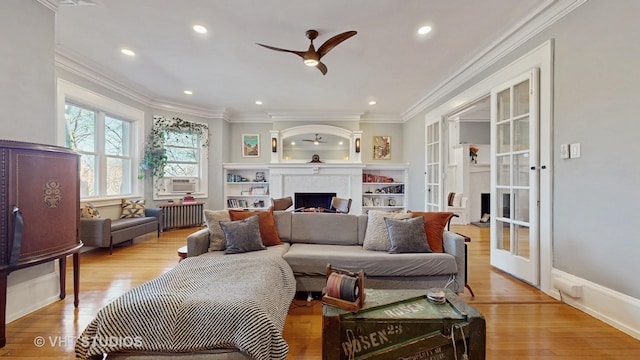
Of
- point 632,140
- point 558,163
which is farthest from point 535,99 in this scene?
point 632,140

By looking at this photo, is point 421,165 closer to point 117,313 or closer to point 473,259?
point 473,259

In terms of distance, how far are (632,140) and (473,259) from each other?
2333 millimetres

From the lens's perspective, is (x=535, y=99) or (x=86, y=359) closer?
(x=86, y=359)

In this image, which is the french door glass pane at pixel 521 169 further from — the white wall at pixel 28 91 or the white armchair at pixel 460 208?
the white wall at pixel 28 91

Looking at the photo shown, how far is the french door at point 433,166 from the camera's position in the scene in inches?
189

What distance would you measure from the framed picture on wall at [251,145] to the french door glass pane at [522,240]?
5.56 meters

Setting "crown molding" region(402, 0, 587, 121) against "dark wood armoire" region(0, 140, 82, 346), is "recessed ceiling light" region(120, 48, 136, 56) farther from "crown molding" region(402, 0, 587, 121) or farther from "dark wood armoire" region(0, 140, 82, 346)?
"crown molding" region(402, 0, 587, 121)

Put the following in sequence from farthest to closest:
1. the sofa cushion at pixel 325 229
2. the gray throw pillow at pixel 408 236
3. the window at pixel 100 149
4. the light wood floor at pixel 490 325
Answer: the window at pixel 100 149 → the sofa cushion at pixel 325 229 → the gray throw pillow at pixel 408 236 → the light wood floor at pixel 490 325

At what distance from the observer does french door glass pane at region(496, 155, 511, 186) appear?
306 cm

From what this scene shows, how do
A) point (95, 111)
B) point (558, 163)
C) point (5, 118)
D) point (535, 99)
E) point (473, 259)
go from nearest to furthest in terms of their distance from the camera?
point (5, 118) → point (558, 163) → point (535, 99) → point (473, 259) → point (95, 111)

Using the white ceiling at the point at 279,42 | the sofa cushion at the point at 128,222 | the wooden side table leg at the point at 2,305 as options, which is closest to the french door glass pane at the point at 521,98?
the white ceiling at the point at 279,42

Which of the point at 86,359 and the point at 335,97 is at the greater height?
the point at 335,97

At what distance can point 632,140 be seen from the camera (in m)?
1.88

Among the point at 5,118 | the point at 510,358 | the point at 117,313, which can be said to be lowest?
the point at 510,358
